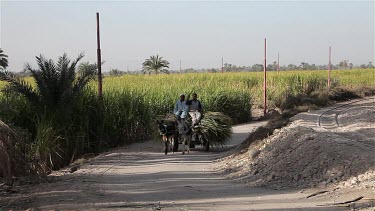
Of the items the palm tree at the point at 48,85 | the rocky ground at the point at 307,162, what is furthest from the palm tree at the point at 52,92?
the rocky ground at the point at 307,162

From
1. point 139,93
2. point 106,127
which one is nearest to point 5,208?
point 106,127

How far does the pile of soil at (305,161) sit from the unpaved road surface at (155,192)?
1.69 ft

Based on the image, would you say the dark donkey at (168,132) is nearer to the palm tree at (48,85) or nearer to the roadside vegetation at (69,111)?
the roadside vegetation at (69,111)

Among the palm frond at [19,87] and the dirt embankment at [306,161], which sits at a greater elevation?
the palm frond at [19,87]

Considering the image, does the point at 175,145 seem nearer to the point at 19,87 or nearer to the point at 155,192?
the point at 19,87

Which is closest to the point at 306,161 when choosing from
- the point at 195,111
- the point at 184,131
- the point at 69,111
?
the point at 184,131

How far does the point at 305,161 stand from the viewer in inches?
353

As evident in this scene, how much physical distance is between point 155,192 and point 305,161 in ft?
9.80

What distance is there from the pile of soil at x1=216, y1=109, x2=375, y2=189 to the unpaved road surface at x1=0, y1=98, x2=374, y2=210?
52cm

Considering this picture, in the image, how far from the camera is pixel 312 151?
9.17 m

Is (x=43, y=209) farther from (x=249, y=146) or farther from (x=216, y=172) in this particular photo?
(x=249, y=146)

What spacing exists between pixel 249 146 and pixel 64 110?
5493 mm

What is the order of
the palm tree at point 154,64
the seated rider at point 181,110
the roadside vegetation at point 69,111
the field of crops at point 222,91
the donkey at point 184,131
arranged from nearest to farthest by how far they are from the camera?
1. the roadside vegetation at point 69,111
2. the donkey at point 184,131
3. the seated rider at point 181,110
4. the field of crops at point 222,91
5. the palm tree at point 154,64

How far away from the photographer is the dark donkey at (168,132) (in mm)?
12789
